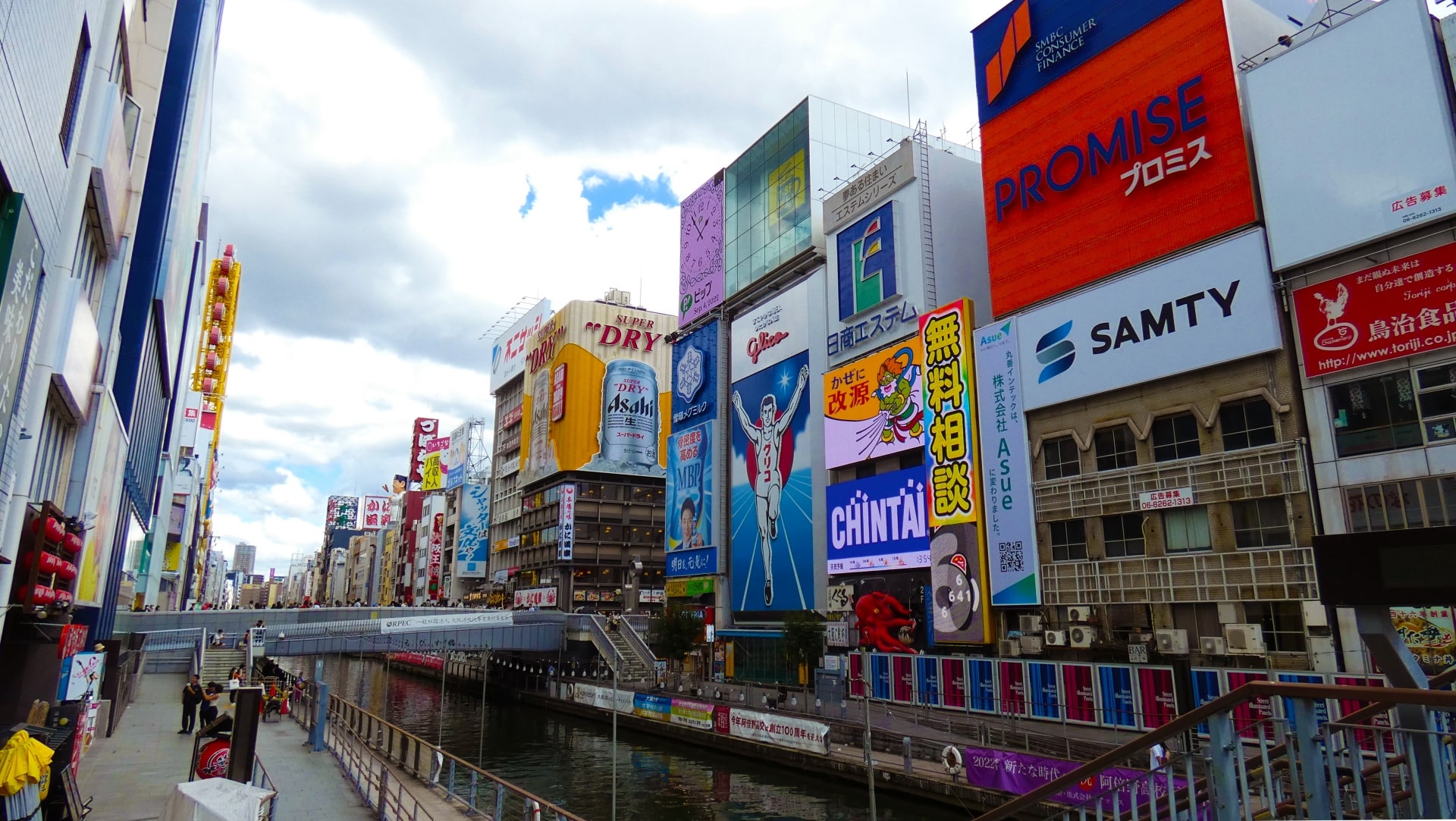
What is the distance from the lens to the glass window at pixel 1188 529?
3019 cm

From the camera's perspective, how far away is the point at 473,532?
131250 millimetres

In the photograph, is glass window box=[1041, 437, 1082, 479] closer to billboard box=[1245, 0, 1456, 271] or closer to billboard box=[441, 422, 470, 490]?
billboard box=[1245, 0, 1456, 271]

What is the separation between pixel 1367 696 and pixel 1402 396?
87.9 feet

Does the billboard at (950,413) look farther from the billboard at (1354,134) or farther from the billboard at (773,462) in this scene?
the billboard at (1354,134)

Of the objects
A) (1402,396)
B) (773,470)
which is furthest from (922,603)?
(1402,396)

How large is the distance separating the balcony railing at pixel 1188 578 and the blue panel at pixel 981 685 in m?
3.98

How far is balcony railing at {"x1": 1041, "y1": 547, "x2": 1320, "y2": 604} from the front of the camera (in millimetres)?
27188

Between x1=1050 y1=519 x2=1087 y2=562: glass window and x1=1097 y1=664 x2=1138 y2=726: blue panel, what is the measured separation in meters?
5.02

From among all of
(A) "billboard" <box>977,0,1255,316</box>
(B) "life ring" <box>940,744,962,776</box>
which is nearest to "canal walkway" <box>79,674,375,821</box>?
(B) "life ring" <box>940,744,962,776</box>

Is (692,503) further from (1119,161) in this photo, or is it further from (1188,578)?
(1188,578)

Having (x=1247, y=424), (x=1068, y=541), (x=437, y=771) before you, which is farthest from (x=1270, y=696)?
(x=1068, y=541)

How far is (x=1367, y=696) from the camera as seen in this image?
4.71 m

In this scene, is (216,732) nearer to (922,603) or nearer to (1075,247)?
(922,603)

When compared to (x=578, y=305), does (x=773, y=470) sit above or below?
below
